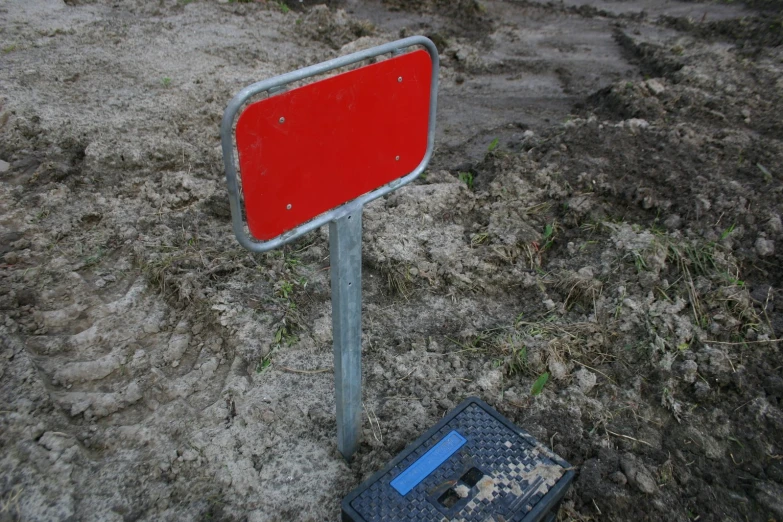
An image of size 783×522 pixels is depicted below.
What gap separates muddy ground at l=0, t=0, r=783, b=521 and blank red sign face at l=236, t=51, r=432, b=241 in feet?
3.77

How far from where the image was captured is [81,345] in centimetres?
257

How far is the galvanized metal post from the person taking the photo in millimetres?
1604

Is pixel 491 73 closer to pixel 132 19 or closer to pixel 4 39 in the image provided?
pixel 132 19

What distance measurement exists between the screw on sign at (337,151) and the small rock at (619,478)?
1119mm

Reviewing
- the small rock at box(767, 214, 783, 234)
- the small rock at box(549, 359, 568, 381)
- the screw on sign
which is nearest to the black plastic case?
the screw on sign

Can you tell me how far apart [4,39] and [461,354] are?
17.8 feet

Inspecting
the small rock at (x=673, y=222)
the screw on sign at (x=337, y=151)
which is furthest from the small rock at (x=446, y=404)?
the small rock at (x=673, y=222)

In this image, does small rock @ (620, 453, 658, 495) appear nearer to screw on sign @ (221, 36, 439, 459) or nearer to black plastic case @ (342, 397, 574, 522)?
black plastic case @ (342, 397, 574, 522)

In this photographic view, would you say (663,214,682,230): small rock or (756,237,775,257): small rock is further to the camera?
(663,214,682,230): small rock

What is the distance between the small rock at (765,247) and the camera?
3041 millimetres

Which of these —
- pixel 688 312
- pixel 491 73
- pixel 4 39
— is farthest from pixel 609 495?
pixel 4 39

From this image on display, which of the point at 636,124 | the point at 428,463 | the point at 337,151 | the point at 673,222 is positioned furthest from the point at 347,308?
the point at 636,124

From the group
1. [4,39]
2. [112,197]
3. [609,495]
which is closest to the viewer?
[609,495]

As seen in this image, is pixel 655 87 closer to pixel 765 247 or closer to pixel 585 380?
pixel 765 247
